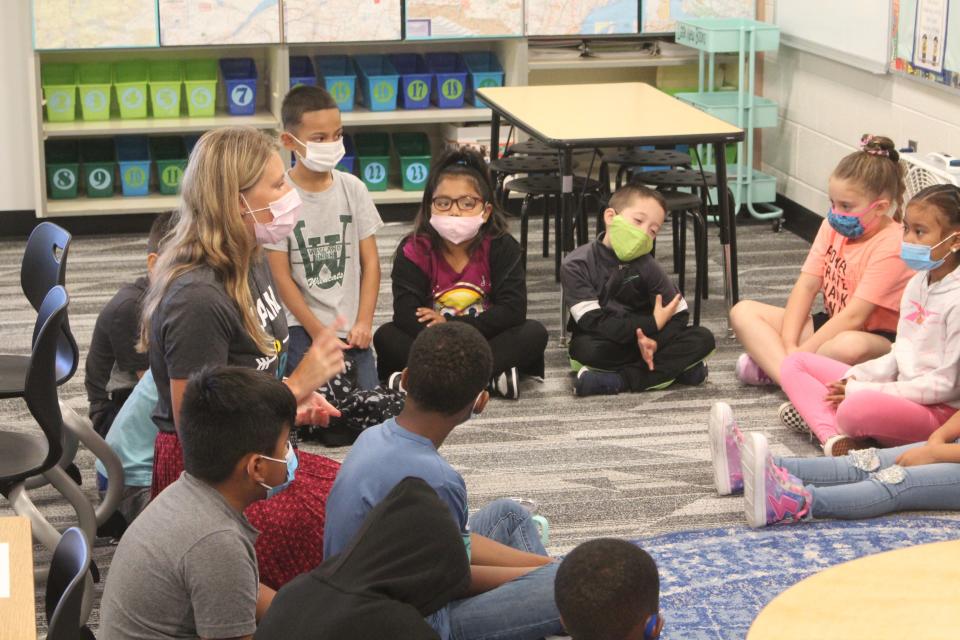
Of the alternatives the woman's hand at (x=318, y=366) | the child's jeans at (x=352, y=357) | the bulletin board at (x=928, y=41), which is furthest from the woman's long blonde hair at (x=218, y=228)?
the bulletin board at (x=928, y=41)

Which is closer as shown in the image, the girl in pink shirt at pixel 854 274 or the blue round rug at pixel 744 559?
the blue round rug at pixel 744 559

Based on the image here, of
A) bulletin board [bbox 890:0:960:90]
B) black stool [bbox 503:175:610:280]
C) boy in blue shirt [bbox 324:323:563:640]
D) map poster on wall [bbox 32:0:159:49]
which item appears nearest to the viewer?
boy in blue shirt [bbox 324:323:563:640]

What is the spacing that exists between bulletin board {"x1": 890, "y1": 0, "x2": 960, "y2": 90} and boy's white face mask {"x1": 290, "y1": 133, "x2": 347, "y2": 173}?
2.24 metres

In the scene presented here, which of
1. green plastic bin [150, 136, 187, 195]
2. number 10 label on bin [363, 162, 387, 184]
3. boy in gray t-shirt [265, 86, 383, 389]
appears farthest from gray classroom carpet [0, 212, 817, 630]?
number 10 label on bin [363, 162, 387, 184]

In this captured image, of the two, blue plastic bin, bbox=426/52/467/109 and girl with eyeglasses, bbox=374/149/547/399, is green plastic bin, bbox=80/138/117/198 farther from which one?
girl with eyeglasses, bbox=374/149/547/399

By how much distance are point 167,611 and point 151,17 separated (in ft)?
14.5

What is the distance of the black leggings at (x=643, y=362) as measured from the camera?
4184 millimetres

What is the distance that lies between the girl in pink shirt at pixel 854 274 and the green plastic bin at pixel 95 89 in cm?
330

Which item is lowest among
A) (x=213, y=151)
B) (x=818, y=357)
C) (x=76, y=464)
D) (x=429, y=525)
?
(x=76, y=464)

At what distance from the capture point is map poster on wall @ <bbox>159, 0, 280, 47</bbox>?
19.0ft

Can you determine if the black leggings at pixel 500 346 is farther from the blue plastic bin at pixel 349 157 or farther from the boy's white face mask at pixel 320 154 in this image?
the blue plastic bin at pixel 349 157

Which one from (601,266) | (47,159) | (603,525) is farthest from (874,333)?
(47,159)

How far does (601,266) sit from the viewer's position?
167 inches

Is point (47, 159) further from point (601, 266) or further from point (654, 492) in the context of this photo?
point (654, 492)
